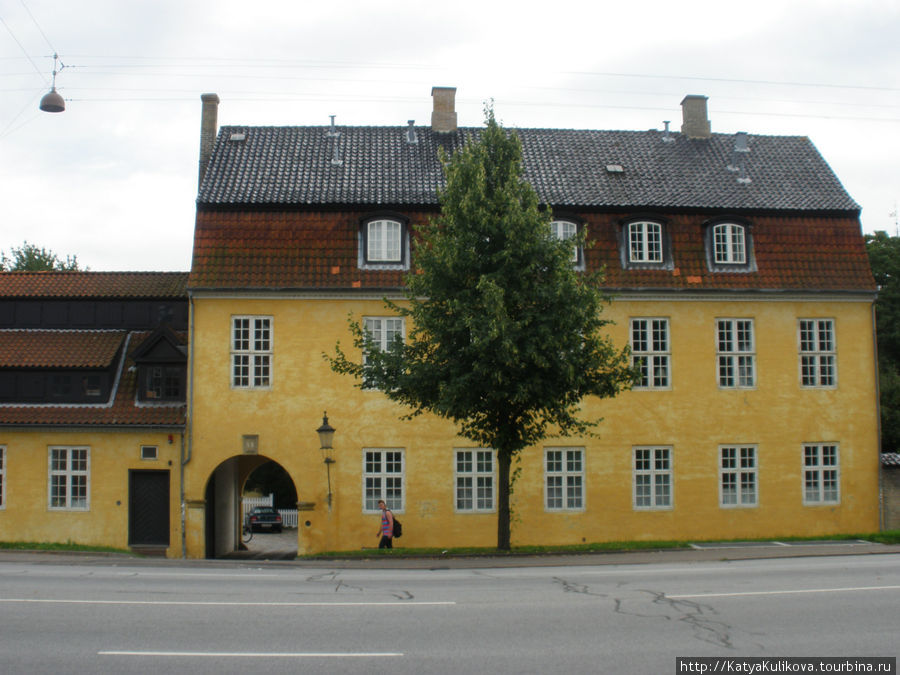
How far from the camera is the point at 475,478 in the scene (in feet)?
77.4

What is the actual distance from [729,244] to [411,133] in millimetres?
10197

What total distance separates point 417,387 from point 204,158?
42.4 ft

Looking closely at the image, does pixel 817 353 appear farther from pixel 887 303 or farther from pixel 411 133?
pixel 887 303

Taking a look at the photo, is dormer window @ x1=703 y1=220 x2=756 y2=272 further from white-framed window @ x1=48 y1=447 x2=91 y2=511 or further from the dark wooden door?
white-framed window @ x1=48 y1=447 x2=91 y2=511

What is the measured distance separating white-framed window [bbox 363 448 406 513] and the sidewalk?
3.78 m

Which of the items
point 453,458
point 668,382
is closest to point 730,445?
point 668,382

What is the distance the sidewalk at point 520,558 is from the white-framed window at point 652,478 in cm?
277

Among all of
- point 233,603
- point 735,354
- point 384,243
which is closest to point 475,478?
point 384,243

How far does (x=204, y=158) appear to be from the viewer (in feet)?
88.1

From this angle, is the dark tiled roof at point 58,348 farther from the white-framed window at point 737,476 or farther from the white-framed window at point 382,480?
the white-framed window at point 737,476

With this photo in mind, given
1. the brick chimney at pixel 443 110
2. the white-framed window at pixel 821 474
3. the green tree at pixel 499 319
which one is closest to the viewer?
the green tree at pixel 499 319

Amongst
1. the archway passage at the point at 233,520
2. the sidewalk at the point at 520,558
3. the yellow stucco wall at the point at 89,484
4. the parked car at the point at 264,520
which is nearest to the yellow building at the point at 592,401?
the archway passage at the point at 233,520

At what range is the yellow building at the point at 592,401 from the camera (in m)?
23.2

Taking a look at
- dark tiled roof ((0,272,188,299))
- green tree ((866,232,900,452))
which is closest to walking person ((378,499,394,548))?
dark tiled roof ((0,272,188,299))
